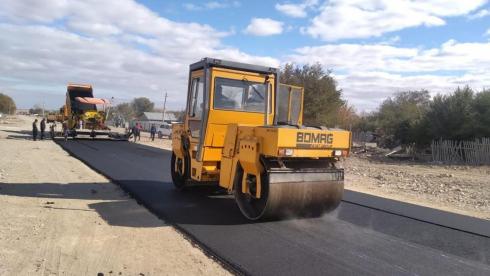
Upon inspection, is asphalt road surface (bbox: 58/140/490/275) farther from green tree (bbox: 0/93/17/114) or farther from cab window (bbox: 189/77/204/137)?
green tree (bbox: 0/93/17/114)

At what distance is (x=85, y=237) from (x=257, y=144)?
2.63 meters

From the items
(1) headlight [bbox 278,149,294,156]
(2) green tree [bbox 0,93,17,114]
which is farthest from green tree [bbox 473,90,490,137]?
(2) green tree [bbox 0,93,17,114]

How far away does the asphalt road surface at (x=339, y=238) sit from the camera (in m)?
5.14

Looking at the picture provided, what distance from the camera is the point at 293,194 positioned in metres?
6.76

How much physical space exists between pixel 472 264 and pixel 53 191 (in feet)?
25.6

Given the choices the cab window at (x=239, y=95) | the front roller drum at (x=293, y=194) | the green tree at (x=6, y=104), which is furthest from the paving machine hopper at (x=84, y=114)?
the green tree at (x=6, y=104)

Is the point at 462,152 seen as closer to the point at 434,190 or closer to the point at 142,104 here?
the point at 434,190

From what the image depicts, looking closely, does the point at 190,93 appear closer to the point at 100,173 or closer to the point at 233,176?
the point at 233,176

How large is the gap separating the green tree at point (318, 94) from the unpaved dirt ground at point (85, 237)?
29.5 meters

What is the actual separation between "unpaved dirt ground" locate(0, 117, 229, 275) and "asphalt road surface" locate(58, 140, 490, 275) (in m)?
0.37

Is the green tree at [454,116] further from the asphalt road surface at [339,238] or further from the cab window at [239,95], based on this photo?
the cab window at [239,95]

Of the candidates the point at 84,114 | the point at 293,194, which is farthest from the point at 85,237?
the point at 84,114

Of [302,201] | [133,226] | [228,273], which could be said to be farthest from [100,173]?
[228,273]

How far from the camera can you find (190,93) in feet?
29.4
